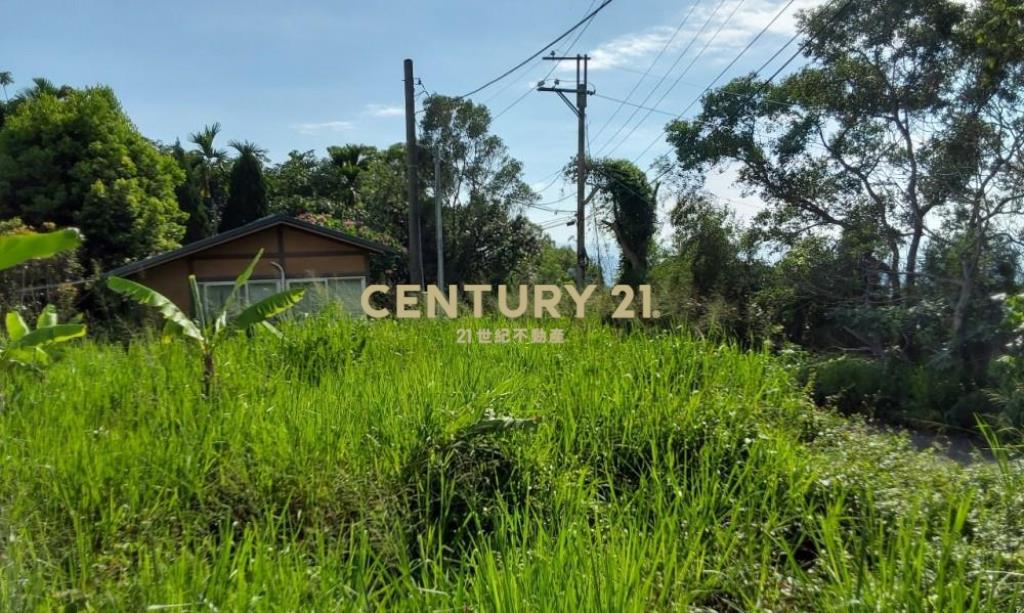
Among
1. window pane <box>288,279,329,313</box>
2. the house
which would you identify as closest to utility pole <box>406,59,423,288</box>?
the house

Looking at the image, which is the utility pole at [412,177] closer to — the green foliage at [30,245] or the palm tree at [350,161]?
the green foliage at [30,245]

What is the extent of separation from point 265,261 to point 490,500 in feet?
42.2

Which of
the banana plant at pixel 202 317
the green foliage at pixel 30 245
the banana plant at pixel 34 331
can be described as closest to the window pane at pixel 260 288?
the banana plant at pixel 34 331

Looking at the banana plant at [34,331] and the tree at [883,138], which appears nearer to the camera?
the banana plant at [34,331]

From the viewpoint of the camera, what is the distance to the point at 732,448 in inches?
130

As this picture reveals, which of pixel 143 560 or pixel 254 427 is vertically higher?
A: pixel 254 427

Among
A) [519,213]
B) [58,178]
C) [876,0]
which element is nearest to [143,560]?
[876,0]

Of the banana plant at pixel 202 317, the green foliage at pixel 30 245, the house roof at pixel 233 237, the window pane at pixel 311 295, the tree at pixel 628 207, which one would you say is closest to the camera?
the green foliage at pixel 30 245

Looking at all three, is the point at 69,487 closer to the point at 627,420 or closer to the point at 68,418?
the point at 68,418

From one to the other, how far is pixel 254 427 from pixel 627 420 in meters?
2.02

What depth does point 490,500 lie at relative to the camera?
2867 mm

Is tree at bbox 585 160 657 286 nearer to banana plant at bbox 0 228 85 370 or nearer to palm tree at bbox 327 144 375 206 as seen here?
palm tree at bbox 327 144 375 206

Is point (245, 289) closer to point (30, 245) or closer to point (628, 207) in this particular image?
point (30, 245)

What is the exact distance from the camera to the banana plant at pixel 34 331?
9.21 ft
